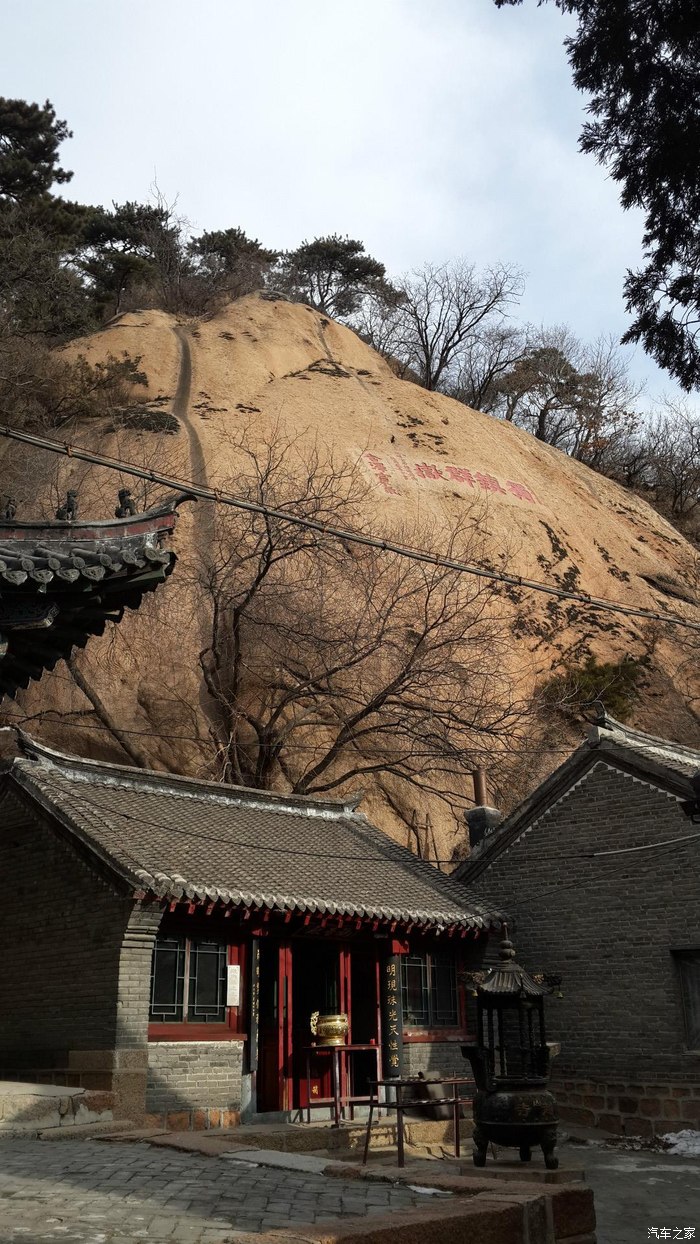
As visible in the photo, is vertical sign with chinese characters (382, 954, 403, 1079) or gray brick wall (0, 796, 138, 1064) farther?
vertical sign with chinese characters (382, 954, 403, 1079)

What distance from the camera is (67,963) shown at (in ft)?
44.7

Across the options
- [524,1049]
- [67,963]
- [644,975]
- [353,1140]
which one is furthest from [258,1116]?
[644,975]

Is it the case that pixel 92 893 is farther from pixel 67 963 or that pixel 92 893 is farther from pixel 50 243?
pixel 50 243

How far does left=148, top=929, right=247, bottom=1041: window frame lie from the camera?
42.8 feet

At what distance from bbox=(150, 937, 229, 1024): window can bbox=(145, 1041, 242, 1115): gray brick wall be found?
334mm

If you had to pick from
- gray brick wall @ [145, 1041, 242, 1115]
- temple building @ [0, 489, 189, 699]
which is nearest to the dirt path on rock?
gray brick wall @ [145, 1041, 242, 1115]

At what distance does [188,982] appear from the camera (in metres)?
13.5

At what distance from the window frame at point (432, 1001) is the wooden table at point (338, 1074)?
2.44 ft

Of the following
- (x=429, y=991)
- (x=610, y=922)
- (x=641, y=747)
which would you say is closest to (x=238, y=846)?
(x=429, y=991)

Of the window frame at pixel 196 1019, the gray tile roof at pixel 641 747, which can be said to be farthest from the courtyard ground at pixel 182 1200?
the gray tile roof at pixel 641 747

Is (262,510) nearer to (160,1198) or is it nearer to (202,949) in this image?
(202,949)

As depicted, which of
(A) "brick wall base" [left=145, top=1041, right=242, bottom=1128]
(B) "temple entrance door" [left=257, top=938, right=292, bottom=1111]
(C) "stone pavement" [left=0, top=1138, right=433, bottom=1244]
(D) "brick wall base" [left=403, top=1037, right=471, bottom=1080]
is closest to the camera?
(C) "stone pavement" [left=0, top=1138, right=433, bottom=1244]

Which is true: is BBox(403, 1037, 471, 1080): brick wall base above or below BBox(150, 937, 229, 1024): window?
below

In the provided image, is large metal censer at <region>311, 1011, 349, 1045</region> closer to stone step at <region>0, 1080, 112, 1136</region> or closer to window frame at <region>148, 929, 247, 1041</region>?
window frame at <region>148, 929, 247, 1041</region>
